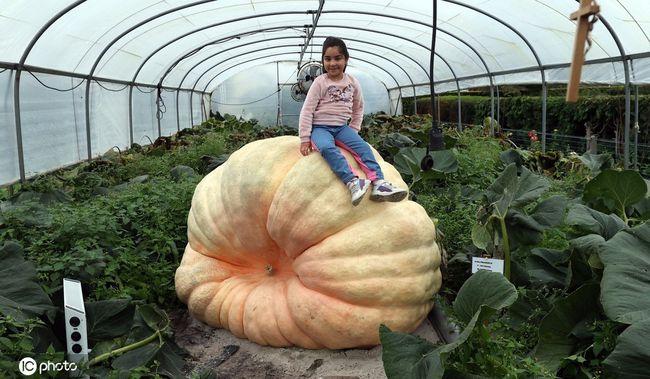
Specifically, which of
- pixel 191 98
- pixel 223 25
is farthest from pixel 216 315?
pixel 191 98

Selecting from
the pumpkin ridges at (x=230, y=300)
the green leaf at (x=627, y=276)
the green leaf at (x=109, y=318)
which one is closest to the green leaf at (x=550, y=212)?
the green leaf at (x=627, y=276)

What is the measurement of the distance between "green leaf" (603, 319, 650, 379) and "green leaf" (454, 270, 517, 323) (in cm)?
35

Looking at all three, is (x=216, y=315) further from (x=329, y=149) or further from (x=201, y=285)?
(x=329, y=149)

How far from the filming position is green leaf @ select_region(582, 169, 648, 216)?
8.80 ft

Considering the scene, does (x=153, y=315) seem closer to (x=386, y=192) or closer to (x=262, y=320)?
(x=262, y=320)

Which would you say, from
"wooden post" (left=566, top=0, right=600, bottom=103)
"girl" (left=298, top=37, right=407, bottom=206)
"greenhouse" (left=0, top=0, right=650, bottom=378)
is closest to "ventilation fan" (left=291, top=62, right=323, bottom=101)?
Result: "greenhouse" (left=0, top=0, right=650, bottom=378)

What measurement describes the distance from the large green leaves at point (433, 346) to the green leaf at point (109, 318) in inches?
44.9

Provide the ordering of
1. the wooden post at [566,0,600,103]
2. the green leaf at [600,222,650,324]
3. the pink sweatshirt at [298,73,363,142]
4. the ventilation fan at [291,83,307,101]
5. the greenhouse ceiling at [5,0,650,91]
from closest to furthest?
the wooden post at [566,0,600,103] < the green leaf at [600,222,650,324] < the pink sweatshirt at [298,73,363,142] < the greenhouse ceiling at [5,0,650,91] < the ventilation fan at [291,83,307,101]

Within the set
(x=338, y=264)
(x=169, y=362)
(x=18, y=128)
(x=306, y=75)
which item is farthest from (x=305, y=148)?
(x=306, y=75)

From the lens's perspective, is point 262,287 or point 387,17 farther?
point 387,17

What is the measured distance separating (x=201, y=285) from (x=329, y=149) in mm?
971

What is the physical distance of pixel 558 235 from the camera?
295cm

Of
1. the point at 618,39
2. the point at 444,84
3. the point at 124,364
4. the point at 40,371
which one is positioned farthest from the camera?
the point at 444,84

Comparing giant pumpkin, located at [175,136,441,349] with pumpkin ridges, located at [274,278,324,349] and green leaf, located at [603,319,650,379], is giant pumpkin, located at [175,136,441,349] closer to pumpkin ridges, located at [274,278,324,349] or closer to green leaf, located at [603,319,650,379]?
pumpkin ridges, located at [274,278,324,349]
